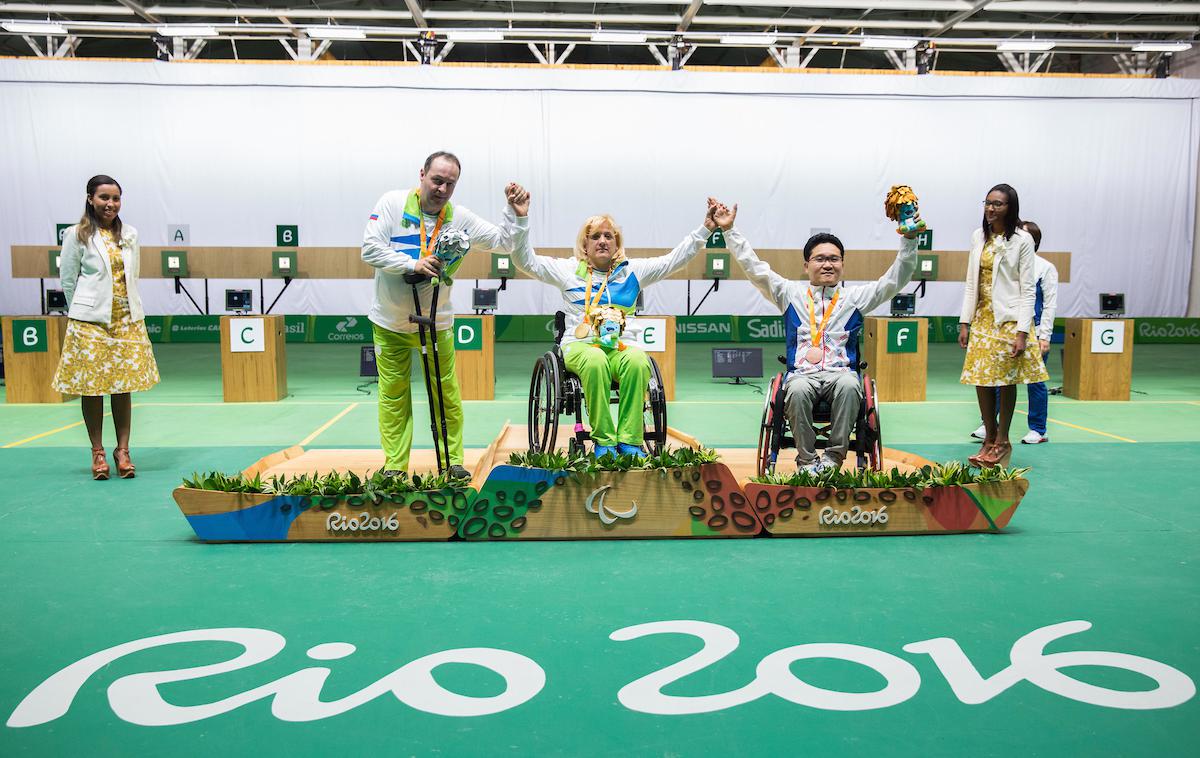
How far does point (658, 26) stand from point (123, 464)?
33.4ft

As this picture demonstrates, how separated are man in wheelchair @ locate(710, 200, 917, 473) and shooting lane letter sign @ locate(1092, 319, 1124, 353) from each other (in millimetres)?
4143

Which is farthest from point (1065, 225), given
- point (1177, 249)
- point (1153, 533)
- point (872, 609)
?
point (872, 609)

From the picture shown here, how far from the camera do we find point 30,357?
630cm

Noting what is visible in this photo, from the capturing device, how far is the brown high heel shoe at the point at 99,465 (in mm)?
3775

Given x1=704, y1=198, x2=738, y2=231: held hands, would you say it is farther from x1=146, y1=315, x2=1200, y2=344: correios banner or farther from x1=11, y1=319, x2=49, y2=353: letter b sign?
x1=146, y1=315, x2=1200, y2=344: correios banner

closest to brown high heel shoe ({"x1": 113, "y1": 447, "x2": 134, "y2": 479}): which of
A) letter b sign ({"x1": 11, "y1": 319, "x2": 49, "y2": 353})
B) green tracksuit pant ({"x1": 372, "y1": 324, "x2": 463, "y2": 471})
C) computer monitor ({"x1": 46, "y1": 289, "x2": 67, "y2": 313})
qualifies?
green tracksuit pant ({"x1": 372, "y1": 324, "x2": 463, "y2": 471})

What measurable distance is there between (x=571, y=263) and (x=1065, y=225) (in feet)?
37.4

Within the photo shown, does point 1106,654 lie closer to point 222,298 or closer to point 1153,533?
point 1153,533

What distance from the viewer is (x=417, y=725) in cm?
167

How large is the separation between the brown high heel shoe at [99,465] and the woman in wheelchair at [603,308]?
2.11 meters

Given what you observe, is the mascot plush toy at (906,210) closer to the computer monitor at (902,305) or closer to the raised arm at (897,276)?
the raised arm at (897,276)

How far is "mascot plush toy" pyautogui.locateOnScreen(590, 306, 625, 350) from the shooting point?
10.9 ft

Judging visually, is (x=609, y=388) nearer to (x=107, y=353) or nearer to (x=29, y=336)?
(x=107, y=353)

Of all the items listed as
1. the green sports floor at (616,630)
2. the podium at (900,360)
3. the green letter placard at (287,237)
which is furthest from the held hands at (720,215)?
the green letter placard at (287,237)
